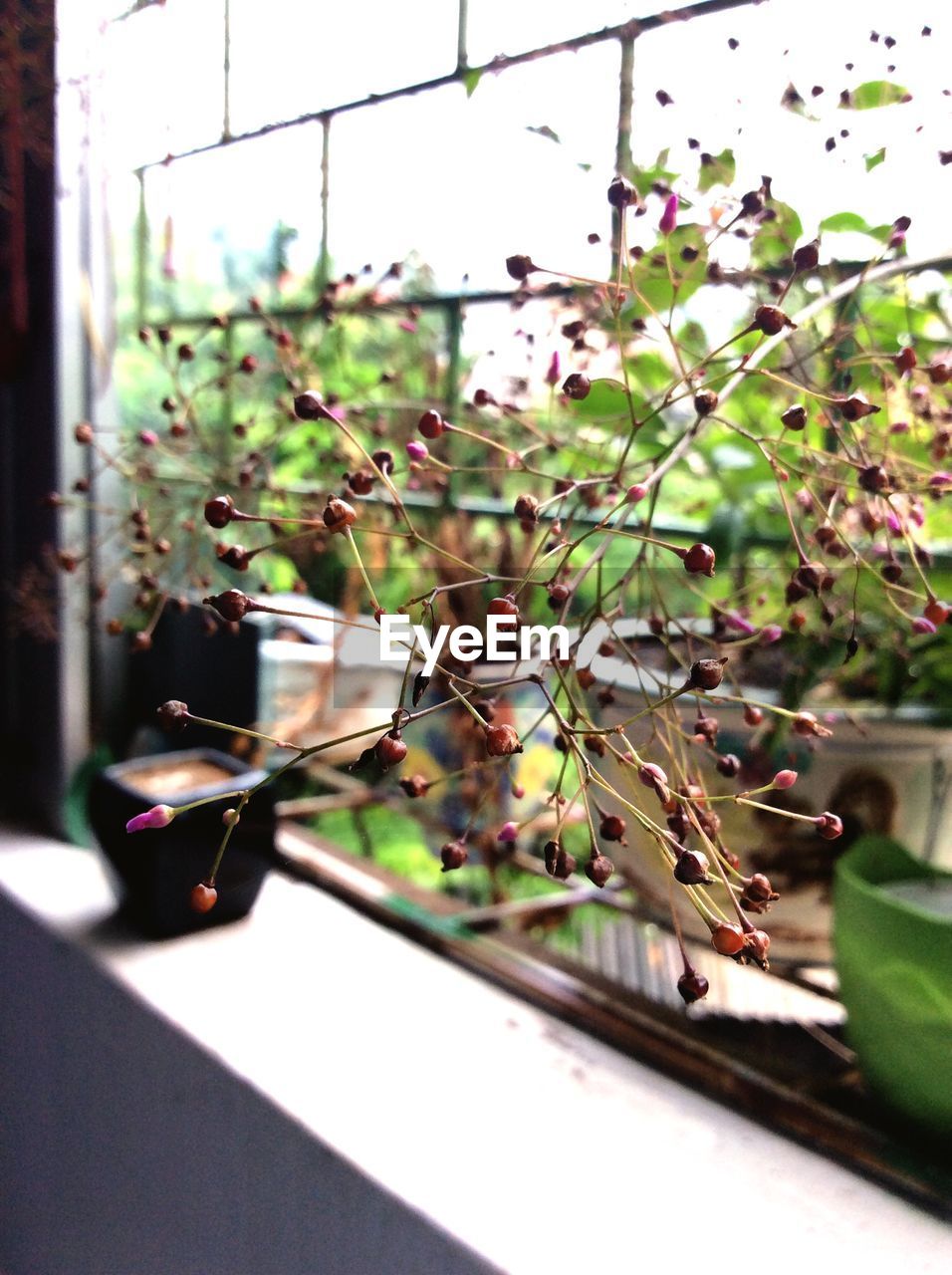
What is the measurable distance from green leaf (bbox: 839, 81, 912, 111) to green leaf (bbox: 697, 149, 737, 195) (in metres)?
0.06

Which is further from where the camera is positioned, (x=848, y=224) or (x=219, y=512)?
(x=848, y=224)

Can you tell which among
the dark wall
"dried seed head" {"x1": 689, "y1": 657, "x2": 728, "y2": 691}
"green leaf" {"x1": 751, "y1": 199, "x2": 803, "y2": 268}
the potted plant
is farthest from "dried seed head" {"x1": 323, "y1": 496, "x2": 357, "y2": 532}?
the dark wall

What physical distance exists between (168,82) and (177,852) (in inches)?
32.8

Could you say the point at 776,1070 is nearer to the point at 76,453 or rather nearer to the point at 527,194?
the point at 527,194

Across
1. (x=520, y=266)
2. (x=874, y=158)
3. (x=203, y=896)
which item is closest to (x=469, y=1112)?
(x=203, y=896)

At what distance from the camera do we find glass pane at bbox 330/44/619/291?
803 millimetres

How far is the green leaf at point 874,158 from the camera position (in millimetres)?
558

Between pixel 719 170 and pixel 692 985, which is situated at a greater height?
pixel 719 170

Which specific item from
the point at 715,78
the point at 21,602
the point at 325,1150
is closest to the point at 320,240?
the point at 21,602

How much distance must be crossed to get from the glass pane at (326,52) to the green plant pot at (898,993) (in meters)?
0.76

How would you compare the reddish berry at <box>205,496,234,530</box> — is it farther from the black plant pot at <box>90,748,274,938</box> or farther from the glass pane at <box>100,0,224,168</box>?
the glass pane at <box>100,0,224,168</box>

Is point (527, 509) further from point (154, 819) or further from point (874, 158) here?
point (874, 158)

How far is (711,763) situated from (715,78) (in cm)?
40

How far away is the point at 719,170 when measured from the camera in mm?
558
